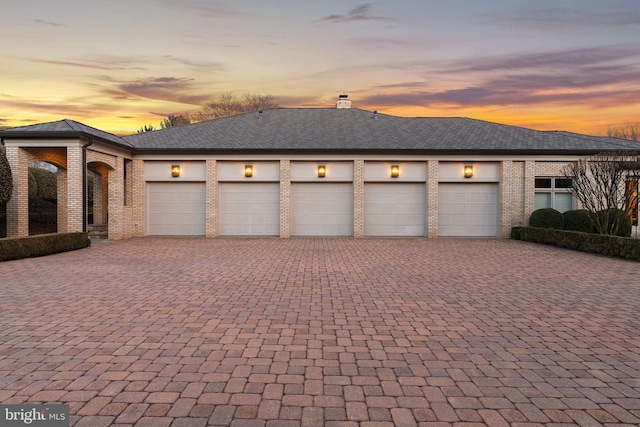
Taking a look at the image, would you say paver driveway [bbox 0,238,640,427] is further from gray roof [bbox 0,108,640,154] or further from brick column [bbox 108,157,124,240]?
gray roof [bbox 0,108,640,154]

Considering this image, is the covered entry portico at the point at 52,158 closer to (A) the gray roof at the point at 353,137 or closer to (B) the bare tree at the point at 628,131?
(A) the gray roof at the point at 353,137

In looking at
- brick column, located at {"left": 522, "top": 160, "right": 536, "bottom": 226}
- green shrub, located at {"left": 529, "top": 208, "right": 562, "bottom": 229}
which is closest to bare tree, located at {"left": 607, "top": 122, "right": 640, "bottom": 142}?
brick column, located at {"left": 522, "top": 160, "right": 536, "bottom": 226}

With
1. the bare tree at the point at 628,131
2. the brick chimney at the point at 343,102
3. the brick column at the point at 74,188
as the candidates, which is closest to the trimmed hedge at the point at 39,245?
the brick column at the point at 74,188

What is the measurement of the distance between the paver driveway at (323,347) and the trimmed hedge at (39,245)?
8.31 feet

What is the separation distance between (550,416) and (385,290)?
4477 millimetres

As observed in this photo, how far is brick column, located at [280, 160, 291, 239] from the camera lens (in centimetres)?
1864

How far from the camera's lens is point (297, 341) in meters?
4.65

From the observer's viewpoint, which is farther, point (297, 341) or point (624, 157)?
point (624, 157)

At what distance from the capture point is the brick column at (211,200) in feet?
61.2

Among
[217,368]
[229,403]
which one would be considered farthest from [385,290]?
[229,403]

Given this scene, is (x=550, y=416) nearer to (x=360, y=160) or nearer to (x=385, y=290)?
(x=385, y=290)

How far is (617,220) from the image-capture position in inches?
559

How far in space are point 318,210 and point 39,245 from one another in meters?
11.2

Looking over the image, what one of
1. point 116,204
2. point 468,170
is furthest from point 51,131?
point 468,170
